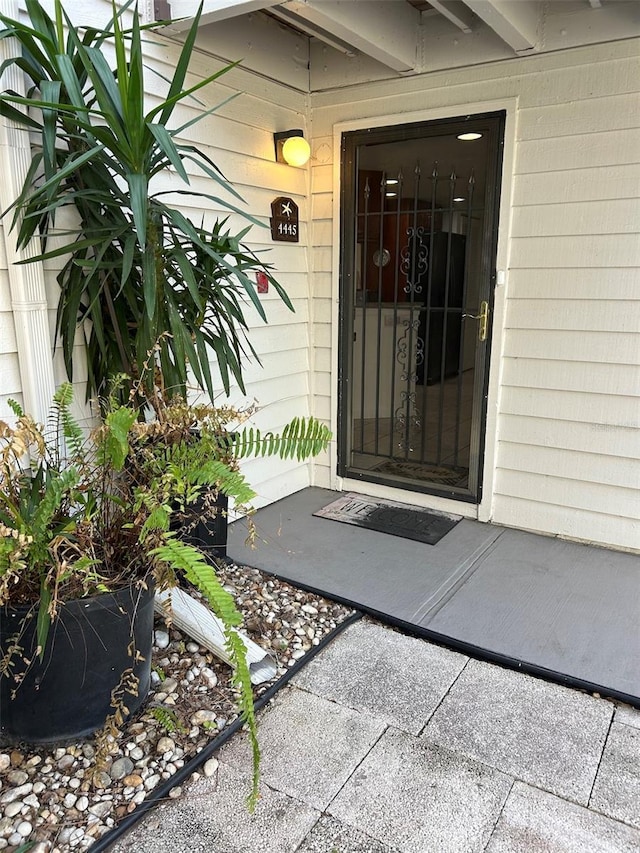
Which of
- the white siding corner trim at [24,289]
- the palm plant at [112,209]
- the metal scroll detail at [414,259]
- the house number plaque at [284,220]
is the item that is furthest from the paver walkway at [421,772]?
the house number plaque at [284,220]

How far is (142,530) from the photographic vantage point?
5.44 feet

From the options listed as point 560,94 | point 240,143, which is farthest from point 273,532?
point 560,94

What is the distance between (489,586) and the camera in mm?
2680

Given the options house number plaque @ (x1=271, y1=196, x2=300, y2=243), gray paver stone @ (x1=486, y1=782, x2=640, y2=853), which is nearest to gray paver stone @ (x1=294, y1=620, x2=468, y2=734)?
gray paver stone @ (x1=486, y1=782, x2=640, y2=853)

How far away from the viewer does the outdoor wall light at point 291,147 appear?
3244 millimetres

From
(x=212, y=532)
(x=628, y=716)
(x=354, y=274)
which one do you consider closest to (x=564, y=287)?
(x=354, y=274)

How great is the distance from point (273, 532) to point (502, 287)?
1.71 meters

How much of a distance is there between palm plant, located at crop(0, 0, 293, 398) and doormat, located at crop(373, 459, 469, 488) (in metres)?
1.57

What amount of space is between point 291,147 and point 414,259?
873 mm

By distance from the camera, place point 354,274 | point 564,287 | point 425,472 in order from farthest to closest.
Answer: point 425,472 < point 354,274 < point 564,287

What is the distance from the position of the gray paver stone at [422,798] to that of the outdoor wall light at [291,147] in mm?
2772

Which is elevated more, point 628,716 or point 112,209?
point 112,209

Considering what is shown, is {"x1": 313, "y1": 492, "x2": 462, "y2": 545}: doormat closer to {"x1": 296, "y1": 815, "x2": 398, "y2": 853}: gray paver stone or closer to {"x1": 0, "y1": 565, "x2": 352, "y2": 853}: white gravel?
{"x1": 0, "y1": 565, "x2": 352, "y2": 853}: white gravel

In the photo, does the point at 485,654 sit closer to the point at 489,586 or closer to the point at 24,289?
the point at 489,586
